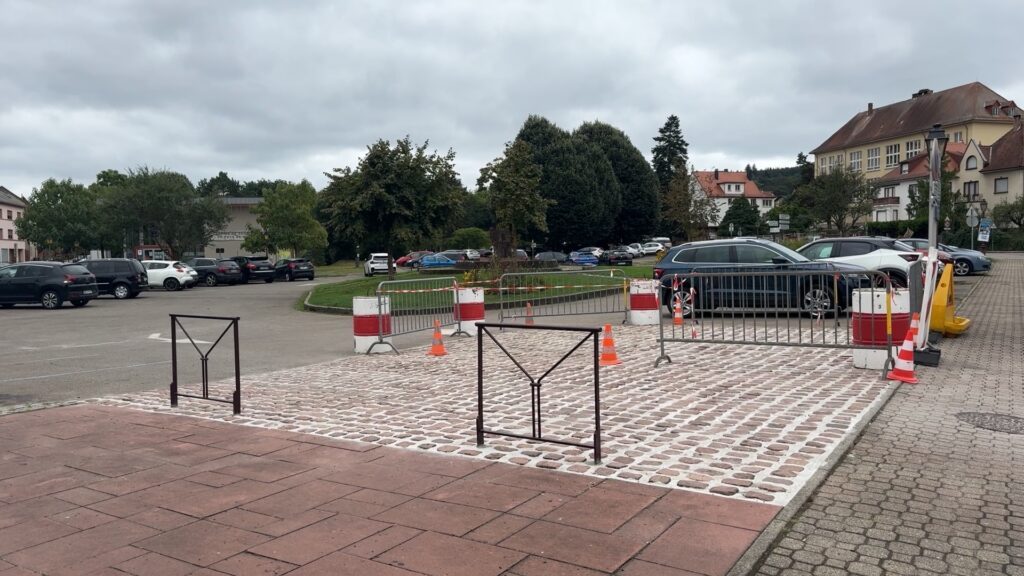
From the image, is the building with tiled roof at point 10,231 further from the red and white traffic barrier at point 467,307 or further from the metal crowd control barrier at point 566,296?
the red and white traffic barrier at point 467,307

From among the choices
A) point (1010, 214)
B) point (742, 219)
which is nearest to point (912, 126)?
point (1010, 214)

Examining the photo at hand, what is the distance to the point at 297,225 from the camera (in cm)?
5950

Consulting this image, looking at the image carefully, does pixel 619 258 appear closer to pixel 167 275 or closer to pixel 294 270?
pixel 294 270

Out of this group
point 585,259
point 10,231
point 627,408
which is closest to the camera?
point 627,408

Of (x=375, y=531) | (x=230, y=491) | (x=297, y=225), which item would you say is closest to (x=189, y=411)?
(x=230, y=491)

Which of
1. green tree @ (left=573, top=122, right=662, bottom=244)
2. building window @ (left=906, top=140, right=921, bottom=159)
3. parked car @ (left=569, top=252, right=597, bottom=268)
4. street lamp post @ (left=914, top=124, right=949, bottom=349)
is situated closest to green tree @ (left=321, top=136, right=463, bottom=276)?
street lamp post @ (left=914, top=124, right=949, bottom=349)

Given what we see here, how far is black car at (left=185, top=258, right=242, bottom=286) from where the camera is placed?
42188 millimetres

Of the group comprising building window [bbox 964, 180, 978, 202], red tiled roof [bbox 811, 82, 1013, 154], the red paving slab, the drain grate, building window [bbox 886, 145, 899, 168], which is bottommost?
the drain grate

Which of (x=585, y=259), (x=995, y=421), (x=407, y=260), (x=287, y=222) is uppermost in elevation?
(x=287, y=222)

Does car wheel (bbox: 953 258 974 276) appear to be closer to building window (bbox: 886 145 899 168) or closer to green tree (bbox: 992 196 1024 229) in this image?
green tree (bbox: 992 196 1024 229)

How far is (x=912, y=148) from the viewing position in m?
92.7

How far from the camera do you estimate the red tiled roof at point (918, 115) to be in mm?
86750

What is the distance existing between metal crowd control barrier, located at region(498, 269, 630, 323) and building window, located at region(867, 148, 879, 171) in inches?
3591

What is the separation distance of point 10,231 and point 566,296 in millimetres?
90140
